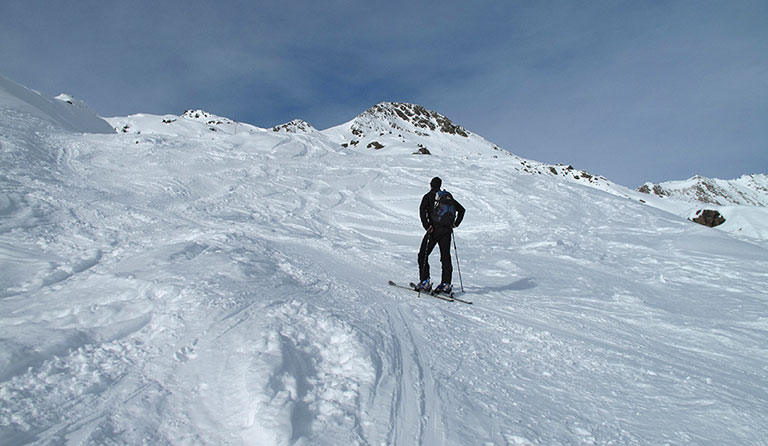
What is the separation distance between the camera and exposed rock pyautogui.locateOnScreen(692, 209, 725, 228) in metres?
22.4

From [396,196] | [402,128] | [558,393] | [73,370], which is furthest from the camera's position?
[402,128]

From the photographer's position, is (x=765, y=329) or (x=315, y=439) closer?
(x=315, y=439)

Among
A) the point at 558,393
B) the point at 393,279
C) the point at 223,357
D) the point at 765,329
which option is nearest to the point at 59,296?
the point at 223,357

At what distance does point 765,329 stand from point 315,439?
7.39 m

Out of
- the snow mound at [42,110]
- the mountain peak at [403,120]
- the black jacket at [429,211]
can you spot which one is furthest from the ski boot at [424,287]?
the mountain peak at [403,120]

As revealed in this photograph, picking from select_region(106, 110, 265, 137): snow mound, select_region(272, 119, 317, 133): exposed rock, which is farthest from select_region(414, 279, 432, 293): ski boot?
select_region(272, 119, 317, 133): exposed rock

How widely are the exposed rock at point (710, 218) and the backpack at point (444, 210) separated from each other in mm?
24452

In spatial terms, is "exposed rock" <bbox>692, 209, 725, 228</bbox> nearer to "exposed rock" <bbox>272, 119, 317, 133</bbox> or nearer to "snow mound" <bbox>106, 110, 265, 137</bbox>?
"snow mound" <bbox>106, 110, 265, 137</bbox>

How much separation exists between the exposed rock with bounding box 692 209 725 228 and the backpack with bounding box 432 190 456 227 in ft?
80.2

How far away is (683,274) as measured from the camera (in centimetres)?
865

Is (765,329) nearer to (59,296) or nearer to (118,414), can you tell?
(118,414)

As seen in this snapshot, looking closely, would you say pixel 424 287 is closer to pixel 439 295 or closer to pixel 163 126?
pixel 439 295

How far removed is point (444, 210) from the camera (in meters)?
6.79

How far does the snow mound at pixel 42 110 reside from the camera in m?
15.9
